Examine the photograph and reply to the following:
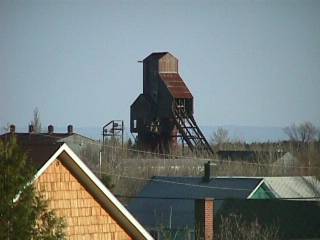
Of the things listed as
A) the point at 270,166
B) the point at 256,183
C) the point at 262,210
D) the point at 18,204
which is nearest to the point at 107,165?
the point at 270,166

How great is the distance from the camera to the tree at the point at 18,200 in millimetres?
16581

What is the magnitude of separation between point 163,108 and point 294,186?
1275 centimetres

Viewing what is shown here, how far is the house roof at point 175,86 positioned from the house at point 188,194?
38.3ft

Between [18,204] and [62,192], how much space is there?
5305mm

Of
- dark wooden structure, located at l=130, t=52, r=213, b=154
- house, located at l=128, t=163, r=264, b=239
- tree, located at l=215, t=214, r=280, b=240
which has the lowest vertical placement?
tree, located at l=215, t=214, r=280, b=240

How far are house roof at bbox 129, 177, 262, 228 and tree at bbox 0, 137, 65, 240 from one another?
29.0 meters

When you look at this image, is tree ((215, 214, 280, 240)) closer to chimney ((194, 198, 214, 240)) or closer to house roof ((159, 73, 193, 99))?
chimney ((194, 198, 214, 240))

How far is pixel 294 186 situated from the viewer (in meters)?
57.8

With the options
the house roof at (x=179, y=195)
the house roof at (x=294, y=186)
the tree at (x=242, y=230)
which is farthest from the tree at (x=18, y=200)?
the house roof at (x=294, y=186)

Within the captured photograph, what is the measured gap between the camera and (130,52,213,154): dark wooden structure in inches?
2613

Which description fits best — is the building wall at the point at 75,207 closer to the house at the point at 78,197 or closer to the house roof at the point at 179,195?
the house at the point at 78,197

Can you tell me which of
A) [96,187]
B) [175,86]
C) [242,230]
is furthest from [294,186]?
[96,187]

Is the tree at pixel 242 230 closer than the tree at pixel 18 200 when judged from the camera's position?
No

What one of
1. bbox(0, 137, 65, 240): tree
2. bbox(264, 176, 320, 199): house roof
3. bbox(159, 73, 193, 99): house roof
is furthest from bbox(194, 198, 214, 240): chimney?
bbox(159, 73, 193, 99): house roof
